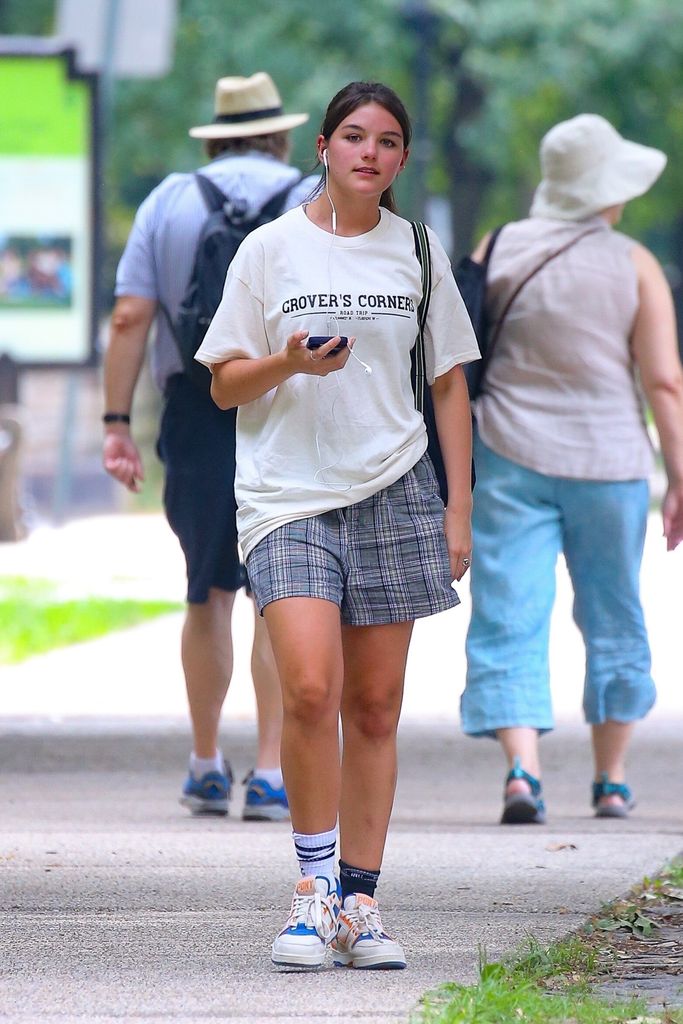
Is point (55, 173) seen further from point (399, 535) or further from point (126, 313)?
point (399, 535)

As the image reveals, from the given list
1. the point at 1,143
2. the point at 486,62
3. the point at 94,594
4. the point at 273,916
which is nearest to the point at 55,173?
the point at 1,143

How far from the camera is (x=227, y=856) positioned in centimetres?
519

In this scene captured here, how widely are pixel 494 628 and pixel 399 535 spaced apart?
2095 mm

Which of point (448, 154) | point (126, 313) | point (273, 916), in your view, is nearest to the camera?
point (273, 916)

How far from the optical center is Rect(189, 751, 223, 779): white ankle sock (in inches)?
241

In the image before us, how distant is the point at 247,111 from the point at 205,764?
1920 mm

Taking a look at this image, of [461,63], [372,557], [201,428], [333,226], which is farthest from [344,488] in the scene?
[461,63]

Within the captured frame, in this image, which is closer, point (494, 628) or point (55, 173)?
point (494, 628)

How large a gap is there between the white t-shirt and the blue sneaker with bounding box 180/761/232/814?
7.04 ft

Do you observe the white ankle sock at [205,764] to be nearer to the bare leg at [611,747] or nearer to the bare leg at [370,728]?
the bare leg at [611,747]

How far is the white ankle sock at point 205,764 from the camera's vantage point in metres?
6.13

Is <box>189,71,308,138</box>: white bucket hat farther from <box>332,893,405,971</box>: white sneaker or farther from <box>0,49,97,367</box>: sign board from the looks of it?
<box>0,49,97,367</box>: sign board

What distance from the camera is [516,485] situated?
20.0 feet

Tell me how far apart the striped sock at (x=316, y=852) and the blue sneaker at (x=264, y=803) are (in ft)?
6.59
